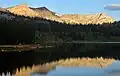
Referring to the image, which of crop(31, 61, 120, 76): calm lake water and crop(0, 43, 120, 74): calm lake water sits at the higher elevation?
crop(31, 61, 120, 76): calm lake water

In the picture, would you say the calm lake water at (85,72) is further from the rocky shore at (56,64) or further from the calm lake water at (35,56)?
the calm lake water at (35,56)

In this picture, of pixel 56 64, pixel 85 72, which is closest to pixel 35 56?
pixel 56 64

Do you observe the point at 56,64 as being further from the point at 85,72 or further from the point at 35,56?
the point at 35,56

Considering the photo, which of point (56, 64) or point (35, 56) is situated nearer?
point (56, 64)

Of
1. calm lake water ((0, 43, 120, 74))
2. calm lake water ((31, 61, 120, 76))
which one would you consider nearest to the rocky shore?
calm lake water ((0, 43, 120, 74))

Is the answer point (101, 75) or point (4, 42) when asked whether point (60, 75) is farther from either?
point (4, 42)

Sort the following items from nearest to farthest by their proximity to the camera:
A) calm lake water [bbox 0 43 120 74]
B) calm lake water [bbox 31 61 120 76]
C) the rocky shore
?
calm lake water [bbox 31 61 120 76]
the rocky shore
calm lake water [bbox 0 43 120 74]

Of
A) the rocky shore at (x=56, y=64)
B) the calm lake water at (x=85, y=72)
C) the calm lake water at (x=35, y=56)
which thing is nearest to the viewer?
the calm lake water at (x=85, y=72)

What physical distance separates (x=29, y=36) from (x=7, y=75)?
408ft

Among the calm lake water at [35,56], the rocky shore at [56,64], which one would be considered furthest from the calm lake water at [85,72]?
the calm lake water at [35,56]

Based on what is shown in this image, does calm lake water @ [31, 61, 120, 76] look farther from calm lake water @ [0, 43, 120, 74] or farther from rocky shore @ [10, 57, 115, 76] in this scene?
calm lake water @ [0, 43, 120, 74]

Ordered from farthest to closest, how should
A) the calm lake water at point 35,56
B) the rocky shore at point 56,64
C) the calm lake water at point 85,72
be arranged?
1. the calm lake water at point 35,56
2. the rocky shore at point 56,64
3. the calm lake water at point 85,72

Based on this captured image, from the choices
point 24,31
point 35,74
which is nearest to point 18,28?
point 24,31

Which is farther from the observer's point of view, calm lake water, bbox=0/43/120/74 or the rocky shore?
calm lake water, bbox=0/43/120/74
